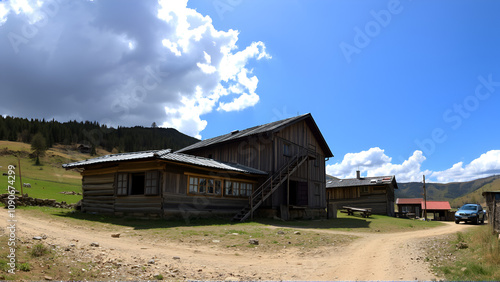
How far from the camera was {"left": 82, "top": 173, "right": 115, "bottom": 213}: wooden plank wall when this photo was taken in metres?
21.3

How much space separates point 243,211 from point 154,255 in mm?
14063

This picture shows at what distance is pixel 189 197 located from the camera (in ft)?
68.2

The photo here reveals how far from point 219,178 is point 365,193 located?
30.0 metres

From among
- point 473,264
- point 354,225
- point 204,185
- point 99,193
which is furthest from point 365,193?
point 473,264

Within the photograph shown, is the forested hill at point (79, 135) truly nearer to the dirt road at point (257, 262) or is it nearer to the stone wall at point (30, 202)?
the stone wall at point (30, 202)

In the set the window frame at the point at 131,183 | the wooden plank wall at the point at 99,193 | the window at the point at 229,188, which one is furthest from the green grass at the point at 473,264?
the wooden plank wall at the point at 99,193

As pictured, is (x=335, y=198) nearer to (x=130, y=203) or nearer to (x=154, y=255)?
(x=130, y=203)

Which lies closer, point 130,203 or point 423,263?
point 423,263

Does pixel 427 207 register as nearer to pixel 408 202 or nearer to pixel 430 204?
pixel 430 204

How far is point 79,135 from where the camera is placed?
134m

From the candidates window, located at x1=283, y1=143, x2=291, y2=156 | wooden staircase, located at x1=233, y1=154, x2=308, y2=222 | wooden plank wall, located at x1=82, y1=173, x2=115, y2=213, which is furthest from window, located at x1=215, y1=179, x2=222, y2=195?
window, located at x1=283, y1=143, x2=291, y2=156

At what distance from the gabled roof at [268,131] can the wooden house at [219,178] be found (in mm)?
131

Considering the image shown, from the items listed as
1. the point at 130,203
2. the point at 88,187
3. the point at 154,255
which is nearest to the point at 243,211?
the point at 130,203

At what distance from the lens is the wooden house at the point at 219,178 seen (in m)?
19.7
